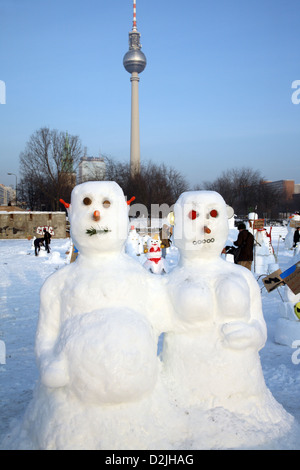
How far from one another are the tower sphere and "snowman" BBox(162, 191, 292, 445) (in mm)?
74289

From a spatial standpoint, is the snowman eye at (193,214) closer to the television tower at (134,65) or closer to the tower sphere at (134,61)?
the television tower at (134,65)

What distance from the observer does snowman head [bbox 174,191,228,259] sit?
121 inches

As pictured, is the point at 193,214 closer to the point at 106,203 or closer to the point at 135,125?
the point at 106,203

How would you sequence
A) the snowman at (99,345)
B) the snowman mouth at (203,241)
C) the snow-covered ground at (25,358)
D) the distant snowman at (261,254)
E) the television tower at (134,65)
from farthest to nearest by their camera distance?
the television tower at (134,65) < the distant snowman at (261,254) < the snow-covered ground at (25,358) < the snowman mouth at (203,241) < the snowman at (99,345)

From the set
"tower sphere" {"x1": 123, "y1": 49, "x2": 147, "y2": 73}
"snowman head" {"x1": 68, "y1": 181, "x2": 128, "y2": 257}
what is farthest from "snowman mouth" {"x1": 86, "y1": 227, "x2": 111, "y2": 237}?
"tower sphere" {"x1": 123, "y1": 49, "x2": 147, "y2": 73}

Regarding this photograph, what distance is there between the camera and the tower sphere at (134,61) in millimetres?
70250

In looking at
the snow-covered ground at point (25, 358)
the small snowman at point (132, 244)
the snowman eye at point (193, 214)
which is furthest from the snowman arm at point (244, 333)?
the small snowman at point (132, 244)

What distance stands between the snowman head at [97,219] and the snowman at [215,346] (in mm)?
572

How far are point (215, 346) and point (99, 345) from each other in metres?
0.93

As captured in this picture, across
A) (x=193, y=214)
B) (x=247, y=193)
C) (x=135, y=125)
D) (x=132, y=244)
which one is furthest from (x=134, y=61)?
(x=193, y=214)

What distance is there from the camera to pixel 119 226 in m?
2.90

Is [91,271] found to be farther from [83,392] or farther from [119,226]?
[83,392]

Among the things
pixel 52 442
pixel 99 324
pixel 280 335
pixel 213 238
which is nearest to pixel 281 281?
pixel 280 335

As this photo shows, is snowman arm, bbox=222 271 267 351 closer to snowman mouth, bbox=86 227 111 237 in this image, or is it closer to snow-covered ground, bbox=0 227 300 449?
snow-covered ground, bbox=0 227 300 449
